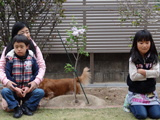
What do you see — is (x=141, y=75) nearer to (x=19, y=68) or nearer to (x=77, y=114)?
(x=77, y=114)

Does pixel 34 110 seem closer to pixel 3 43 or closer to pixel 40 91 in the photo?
pixel 40 91

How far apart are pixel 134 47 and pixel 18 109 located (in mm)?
1991

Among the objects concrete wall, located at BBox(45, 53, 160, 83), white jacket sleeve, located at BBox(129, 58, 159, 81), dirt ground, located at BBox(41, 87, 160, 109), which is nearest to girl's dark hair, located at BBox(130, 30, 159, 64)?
white jacket sleeve, located at BBox(129, 58, 159, 81)

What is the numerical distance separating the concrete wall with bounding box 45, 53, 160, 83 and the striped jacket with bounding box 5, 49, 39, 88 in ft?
9.34

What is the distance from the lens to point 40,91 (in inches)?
125

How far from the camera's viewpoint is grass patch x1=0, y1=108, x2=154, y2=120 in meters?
3.01

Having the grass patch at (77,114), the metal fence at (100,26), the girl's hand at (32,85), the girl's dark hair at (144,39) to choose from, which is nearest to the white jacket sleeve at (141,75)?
the girl's dark hair at (144,39)

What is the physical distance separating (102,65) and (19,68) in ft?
11.0

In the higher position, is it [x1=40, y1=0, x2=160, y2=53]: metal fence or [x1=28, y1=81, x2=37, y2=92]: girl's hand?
[x1=40, y1=0, x2=160, y2=53]: metal fence

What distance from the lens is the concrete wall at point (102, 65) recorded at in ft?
19.8

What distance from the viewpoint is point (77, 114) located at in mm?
3162

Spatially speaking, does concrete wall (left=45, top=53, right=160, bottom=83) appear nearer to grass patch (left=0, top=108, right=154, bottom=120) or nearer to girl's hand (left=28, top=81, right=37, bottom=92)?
grass patch (left=0, top=108, right=154, bottom=120)

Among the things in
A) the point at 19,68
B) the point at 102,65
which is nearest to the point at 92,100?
the point at 19,68

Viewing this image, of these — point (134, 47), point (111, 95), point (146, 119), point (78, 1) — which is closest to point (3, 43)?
point (78, 1)
